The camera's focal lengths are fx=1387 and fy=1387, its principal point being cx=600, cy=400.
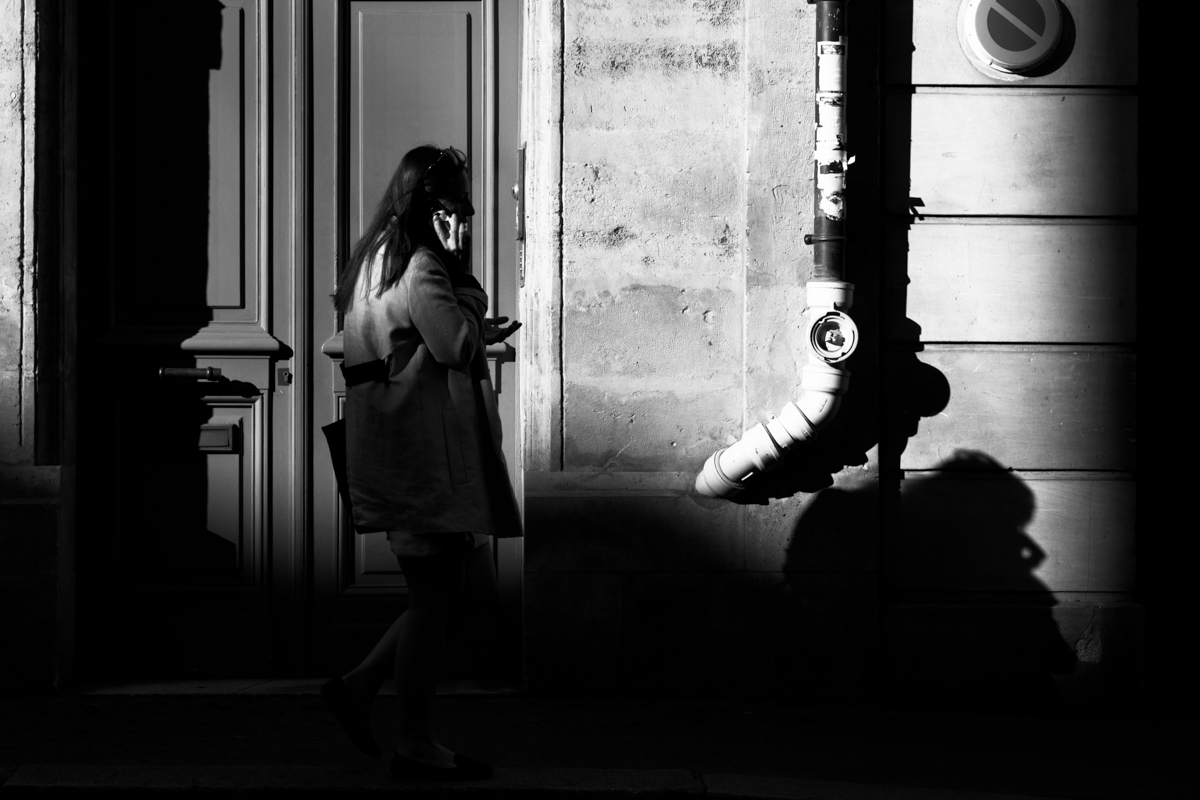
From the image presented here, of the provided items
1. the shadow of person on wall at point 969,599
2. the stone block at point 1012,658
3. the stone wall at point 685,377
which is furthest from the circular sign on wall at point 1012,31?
the stone block at point 1012,658

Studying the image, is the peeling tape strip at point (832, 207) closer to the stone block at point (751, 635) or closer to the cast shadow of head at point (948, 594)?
the cast shadow of head at point (948, 594)

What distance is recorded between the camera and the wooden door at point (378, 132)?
5801 millimetres

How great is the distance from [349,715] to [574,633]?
1.50 meters

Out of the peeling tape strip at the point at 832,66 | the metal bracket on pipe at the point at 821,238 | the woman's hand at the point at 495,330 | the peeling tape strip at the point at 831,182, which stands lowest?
the woman's hand at the point at 495,330

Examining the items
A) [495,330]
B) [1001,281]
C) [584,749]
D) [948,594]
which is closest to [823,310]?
[1001,281]

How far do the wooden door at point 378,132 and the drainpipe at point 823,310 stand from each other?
1159 millimetres

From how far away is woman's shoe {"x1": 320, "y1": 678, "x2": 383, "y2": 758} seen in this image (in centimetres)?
408

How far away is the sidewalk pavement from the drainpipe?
0.97m

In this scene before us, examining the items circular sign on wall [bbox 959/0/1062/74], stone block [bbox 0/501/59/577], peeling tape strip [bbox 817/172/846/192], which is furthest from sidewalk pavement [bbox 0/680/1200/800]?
circular sign on wall [bbox 959/0/1062/74]

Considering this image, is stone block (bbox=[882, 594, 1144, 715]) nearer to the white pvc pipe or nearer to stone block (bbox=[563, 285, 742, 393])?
the white pvc pipe

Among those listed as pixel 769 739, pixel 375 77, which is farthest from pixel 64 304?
pixel 769 739

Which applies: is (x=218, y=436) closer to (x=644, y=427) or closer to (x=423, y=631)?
(x=644, y=427)

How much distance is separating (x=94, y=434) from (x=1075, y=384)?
13.2ft

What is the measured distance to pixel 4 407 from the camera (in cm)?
538
